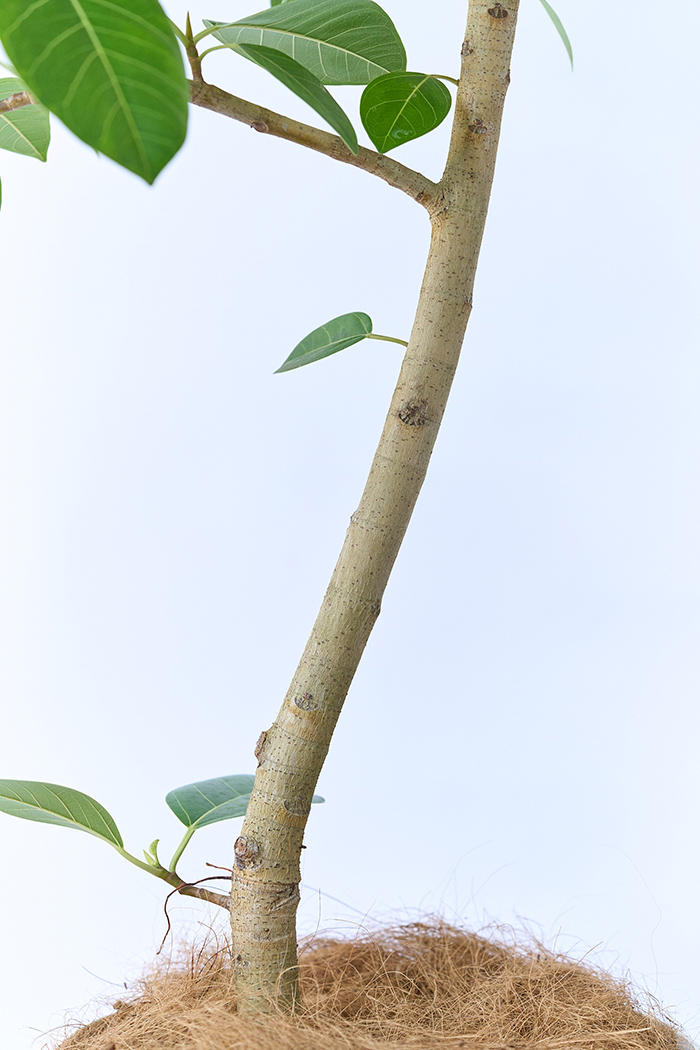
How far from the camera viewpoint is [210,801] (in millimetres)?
794

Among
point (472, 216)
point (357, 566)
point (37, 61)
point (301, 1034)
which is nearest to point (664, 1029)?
point (301, 1034)

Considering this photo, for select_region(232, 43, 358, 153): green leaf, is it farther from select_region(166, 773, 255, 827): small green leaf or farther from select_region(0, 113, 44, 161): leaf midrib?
select_region(166, 773, 255, 827): small green leaf

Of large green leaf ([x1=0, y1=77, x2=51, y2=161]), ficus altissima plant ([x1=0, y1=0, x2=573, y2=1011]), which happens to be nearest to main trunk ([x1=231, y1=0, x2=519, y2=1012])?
ficus altissima plant ([x1=0, y1=0, x2=573, y2=1011])

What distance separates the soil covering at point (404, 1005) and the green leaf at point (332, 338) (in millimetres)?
514

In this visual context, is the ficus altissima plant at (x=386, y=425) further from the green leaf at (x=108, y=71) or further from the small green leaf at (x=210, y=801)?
the green leaf at (x=108, y=71)

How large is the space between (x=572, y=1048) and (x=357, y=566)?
39 centimetres

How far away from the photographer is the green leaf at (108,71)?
1.11ft

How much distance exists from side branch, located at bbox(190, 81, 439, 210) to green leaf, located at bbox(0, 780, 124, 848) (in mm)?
523

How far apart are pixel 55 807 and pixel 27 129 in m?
0.56

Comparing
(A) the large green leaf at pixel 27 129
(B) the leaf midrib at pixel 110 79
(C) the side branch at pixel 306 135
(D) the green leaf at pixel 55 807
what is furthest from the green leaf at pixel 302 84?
(D) the green leaf at pixel 55 807

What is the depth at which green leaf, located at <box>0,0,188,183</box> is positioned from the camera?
340 millimetres

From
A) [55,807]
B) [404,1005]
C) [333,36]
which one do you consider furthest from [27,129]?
[404,1005]

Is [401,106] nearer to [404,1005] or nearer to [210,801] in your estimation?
[210,801]

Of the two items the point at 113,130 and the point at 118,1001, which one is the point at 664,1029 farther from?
the point at 113,130
